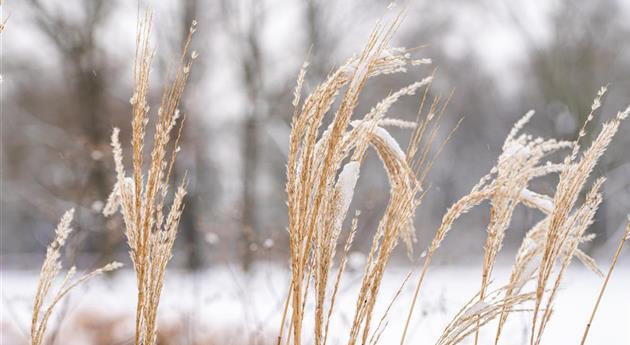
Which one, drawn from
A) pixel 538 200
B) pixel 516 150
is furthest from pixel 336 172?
pixel 538 200

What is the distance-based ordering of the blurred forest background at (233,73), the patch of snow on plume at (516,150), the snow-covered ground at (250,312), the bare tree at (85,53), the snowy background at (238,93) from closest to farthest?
the patch of snow on plume at (516,150)
the snow-covered ground at (250,312)
the snowy background at (238,93)
the bare tree at (85,53)
the blurred forest background at (233,73)

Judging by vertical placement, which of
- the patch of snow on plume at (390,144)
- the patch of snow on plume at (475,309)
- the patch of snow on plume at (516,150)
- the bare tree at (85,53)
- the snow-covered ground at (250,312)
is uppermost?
the bare tree at (85,53)

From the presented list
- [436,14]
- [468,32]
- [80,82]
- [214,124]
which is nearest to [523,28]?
[436,14]

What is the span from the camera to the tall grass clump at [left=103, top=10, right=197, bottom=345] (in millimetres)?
1289

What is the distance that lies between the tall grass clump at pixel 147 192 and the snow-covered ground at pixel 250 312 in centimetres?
95

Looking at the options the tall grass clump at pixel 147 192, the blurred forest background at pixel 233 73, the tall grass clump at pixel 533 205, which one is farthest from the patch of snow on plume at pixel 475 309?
the blurred forest background at pixel 233 73

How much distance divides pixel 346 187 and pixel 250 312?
18.3 feet

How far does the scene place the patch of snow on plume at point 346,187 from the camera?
1.39 metres

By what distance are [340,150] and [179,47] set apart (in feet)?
27.3

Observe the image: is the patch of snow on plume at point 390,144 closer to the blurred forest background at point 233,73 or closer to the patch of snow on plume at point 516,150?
the patch of snow on plume at point 516,150

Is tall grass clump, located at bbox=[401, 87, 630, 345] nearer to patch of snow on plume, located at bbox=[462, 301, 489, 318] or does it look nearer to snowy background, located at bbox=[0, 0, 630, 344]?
patch of snow on plume, located at bbox=[462, 301, 489, 318]

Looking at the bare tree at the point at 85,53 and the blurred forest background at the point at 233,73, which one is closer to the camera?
the bare tree at the point at 85,53

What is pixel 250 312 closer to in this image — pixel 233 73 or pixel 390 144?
pixel 233 73

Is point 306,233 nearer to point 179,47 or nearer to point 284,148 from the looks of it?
point 179,47
